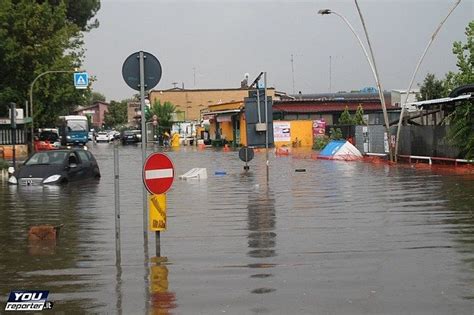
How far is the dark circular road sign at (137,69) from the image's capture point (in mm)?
10336

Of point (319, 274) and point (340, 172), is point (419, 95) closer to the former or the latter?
point (340, 172)

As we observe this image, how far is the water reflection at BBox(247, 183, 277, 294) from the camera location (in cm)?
881

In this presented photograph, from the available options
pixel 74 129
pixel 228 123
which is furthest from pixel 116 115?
pixel 228 123

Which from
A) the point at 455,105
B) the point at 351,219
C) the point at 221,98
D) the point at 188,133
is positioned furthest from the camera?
the point at 221,98

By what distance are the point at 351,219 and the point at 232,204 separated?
3.98 m

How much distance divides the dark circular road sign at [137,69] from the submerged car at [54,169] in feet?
44.1

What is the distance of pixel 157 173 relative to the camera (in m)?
9.58

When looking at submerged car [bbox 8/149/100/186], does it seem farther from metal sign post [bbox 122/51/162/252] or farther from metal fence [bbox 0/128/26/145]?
metal fence [bbox 0/128/26/145]

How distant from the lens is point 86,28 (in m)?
66.7

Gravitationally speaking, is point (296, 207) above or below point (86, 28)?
below

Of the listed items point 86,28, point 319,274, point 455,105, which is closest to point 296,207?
point 319,274

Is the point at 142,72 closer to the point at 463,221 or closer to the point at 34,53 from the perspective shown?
the point at 463,221

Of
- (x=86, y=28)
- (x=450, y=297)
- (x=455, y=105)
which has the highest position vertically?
(x=86, y=28)

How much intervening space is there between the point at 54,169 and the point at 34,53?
93.2 ft
